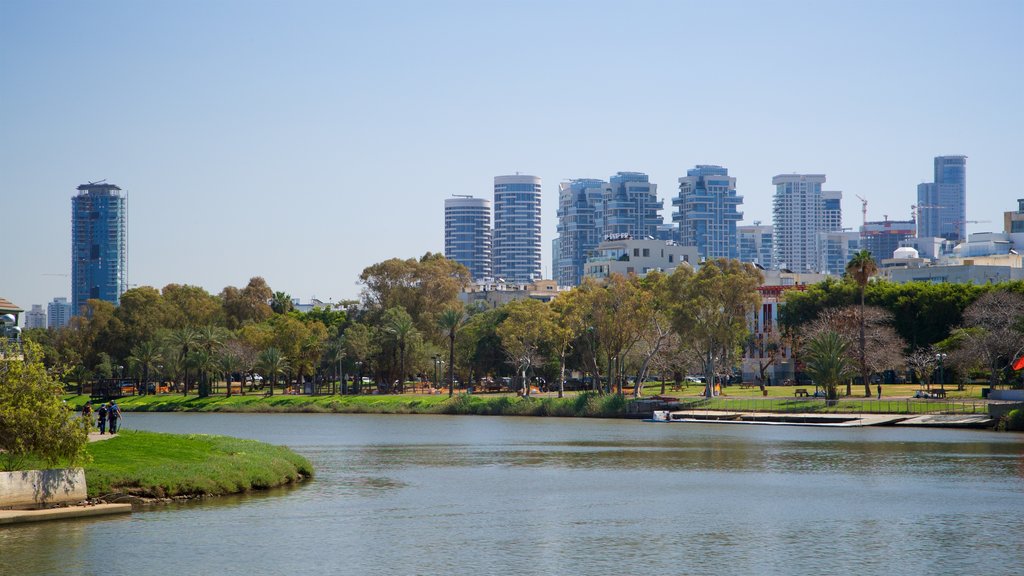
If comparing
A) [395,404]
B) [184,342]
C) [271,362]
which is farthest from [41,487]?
[184,342]

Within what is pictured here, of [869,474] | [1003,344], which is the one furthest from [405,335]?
[869,474]

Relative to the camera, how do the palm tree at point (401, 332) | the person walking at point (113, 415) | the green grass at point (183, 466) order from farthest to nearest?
the palm tree at point (401, 332), the person walking at point (113, 415), the green grass at point (183, 466)

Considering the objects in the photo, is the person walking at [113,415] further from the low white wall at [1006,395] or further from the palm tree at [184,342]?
the palm tree at [184,342]

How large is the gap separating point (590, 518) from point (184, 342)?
4087 inches

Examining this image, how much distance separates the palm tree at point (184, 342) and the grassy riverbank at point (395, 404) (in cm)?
395

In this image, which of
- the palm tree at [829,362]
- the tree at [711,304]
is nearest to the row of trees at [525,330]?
the tree at [711,304]

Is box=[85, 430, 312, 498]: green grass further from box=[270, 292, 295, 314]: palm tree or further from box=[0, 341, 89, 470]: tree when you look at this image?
box=[270, 292, 295, 314]: palm tree

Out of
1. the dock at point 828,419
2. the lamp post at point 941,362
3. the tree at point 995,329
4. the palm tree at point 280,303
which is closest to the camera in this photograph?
the dock at point 828,419

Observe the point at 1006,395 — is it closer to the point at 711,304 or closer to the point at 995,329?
the point at 995,329

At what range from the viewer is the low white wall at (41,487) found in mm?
38344

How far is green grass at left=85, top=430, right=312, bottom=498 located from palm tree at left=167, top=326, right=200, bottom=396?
84.6 metres

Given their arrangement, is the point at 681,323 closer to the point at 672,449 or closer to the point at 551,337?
the point at 551,337

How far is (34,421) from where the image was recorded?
126ft

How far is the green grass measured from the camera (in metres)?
43.4
